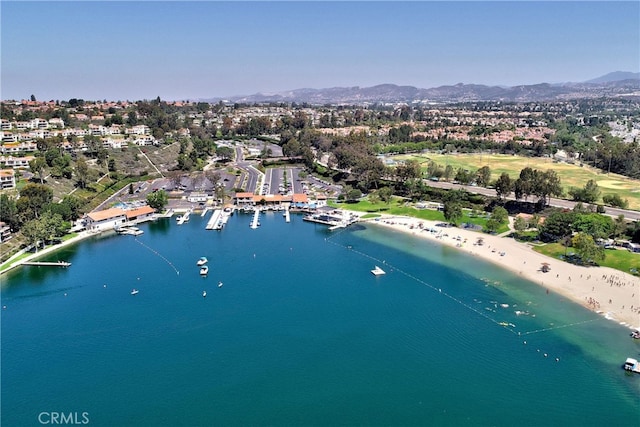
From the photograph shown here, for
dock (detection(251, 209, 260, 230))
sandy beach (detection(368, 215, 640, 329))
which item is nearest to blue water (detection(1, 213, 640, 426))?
sandy beach (detection(368, 215, 640, 329))

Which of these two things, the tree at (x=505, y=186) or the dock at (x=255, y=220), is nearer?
the dock at (x=255, y=220)

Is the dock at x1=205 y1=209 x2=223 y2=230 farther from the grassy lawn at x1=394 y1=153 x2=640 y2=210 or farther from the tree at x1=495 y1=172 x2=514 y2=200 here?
the grassy lawn at x1=394 y1=153 x2=640 y2=210

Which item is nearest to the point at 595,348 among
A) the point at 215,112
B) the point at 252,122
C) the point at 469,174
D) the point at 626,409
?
the point at 626,409

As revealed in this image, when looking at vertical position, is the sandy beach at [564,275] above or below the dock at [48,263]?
below

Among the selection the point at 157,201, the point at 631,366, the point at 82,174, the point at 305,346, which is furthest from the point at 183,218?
the point at 631,366

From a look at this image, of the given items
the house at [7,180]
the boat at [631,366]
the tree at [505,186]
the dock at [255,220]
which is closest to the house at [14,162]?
the house at [7,180]

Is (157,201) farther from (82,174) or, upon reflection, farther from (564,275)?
(564,275)

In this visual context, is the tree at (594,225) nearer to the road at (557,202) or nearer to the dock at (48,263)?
the road at (557,202)
